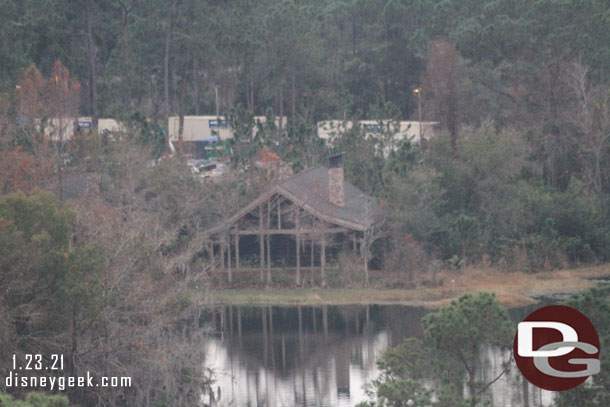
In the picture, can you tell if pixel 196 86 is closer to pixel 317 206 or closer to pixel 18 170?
pixel 18 170

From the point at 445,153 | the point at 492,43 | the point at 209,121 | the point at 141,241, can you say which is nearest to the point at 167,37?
the point at 209,121

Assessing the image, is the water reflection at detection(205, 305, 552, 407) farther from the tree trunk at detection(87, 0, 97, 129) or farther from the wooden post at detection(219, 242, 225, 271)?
the tree trunk at detection(87, 0, 97, 129)

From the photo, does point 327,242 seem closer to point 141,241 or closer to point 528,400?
point 141,241

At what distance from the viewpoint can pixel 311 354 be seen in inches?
1298

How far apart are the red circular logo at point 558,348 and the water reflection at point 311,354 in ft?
12.2

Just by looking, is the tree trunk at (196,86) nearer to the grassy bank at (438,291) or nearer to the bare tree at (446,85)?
the bare tree at (446,85)

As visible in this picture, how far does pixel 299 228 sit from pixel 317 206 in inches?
46.4

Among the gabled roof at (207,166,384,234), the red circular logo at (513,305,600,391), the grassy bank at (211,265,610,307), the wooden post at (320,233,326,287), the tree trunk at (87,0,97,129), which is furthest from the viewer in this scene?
the tree trunk at (87,0,97,129)

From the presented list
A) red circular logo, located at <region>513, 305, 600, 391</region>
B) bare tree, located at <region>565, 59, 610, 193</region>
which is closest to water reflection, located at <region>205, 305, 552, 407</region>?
red circular logo, located at <region>513, 305, 600, 391</region>

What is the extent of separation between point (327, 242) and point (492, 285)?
6960 mm

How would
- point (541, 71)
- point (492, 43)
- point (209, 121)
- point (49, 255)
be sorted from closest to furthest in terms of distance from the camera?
point (49, 255) → point (541, 71) → point (492, 43) → point (209, 121)

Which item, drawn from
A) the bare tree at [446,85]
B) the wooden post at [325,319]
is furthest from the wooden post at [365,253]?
the bare tree at [446,85]

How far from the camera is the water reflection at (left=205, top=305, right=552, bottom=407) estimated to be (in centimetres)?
2736

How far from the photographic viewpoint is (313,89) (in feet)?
251
